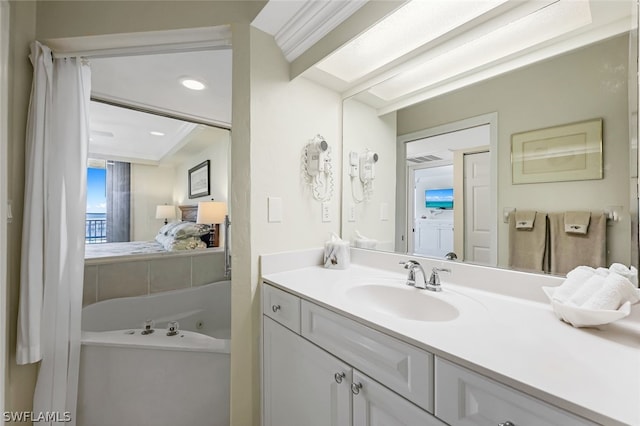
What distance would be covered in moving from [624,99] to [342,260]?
3.89ft

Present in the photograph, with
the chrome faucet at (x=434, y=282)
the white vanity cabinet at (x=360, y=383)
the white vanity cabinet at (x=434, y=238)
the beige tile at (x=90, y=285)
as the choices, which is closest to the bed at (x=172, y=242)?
the beige tile at (x=90, y=285)

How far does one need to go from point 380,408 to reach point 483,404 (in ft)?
0.98

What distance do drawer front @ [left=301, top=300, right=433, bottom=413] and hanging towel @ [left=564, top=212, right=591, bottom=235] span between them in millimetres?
712

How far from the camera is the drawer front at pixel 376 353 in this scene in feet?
2.02

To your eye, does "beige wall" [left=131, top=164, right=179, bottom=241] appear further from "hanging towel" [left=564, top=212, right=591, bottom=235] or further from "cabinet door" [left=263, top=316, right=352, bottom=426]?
"hanging towel" [left=564, top=212, right=591, bottom=235]

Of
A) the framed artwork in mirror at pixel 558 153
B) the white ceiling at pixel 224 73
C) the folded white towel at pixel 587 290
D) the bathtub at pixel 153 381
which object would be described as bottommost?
the bathtub at pixel 153 381

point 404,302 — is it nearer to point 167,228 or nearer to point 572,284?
point 572,284

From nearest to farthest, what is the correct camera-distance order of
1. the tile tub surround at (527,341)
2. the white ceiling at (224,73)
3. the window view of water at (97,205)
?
the tile tub surround at (527,341), the white ceiling at (224,73), the window view of water at (97,205)

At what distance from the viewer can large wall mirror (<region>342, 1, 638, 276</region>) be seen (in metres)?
Answer: 0.78

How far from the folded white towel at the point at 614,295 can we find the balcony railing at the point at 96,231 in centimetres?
282

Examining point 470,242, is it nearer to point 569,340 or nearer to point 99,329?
point 569,340

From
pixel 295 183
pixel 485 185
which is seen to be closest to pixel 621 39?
pixel 485 185

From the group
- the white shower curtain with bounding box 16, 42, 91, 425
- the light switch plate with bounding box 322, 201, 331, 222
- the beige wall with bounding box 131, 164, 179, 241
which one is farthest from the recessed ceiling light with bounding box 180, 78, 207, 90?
the light switch plate with bounding box 322, 201, 331, 222

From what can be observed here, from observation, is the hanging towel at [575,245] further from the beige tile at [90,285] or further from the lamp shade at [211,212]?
the beige tile at [90,285]
